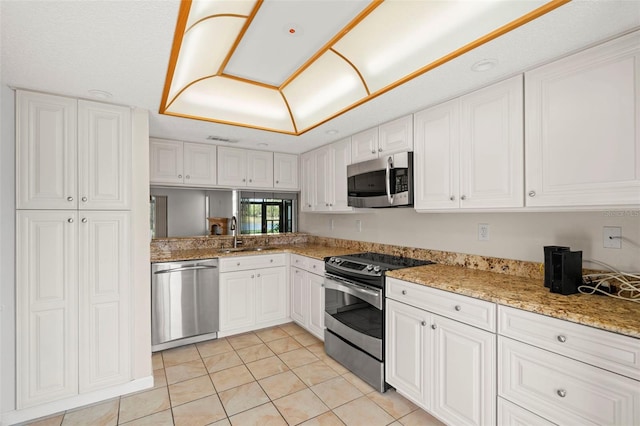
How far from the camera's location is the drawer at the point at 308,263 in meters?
3.08

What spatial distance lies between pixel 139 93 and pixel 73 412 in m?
2.33

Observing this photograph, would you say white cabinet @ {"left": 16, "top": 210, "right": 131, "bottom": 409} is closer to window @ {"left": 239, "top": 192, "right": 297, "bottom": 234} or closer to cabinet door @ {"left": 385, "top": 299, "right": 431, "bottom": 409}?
window @ {"left": 239, "top": 192, "right": 297, "bottom": 234}

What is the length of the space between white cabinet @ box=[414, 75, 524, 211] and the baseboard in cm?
266

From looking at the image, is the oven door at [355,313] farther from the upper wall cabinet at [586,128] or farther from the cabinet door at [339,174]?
the upper wall cabinet at [586,128]

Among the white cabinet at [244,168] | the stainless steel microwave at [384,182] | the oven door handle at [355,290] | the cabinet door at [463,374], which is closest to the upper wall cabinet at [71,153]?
the white cabinet at [244,168]

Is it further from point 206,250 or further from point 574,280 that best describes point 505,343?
point 206,250

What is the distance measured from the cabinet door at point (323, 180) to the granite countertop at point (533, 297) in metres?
1.54

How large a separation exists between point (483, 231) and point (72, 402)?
3312mm

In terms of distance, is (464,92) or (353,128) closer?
(464,92)

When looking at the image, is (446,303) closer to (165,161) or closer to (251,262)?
(251,262)

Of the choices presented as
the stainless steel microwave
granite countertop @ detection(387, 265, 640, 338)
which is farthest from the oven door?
the stainless steel microwave

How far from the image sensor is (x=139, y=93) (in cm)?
212

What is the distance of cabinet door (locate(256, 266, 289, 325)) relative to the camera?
3.46m

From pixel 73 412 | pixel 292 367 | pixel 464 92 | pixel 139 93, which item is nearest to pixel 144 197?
pixel 139 93
